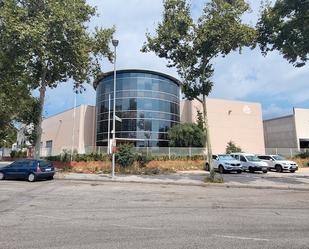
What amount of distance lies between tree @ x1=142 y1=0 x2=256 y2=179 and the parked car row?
8.53 m

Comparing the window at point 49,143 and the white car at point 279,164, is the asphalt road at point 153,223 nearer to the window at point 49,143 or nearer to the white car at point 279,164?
the white car at point 279,164

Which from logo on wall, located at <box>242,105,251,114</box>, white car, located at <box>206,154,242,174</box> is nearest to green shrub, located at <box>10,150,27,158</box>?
white car, located at <box>206,154,242,174</box>

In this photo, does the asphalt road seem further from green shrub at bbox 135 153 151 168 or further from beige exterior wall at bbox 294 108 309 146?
beige exterior wall at bbox 294 108 309 146

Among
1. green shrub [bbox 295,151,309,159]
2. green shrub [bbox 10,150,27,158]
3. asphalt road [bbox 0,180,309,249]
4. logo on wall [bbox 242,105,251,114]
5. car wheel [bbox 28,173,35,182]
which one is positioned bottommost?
asphalt road [bbox 0,180,309,249]

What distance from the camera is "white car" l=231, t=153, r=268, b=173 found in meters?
30.6

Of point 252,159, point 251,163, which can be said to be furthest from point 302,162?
point 251,163

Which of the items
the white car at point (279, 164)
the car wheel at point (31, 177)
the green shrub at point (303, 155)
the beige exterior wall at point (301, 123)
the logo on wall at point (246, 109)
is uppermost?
the logo on wall at point (246, 109)

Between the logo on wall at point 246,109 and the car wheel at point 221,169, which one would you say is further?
the logo on wall at point 246,109

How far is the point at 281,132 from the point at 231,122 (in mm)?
13899

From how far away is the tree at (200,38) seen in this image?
21.2m

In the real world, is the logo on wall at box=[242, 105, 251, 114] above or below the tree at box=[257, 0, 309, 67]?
above

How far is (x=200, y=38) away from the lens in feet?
70.6

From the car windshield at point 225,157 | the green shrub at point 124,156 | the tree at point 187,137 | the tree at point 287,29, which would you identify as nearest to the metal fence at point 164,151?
the tree at point 187,137

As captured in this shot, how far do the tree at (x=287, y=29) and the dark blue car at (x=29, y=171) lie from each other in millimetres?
17019
